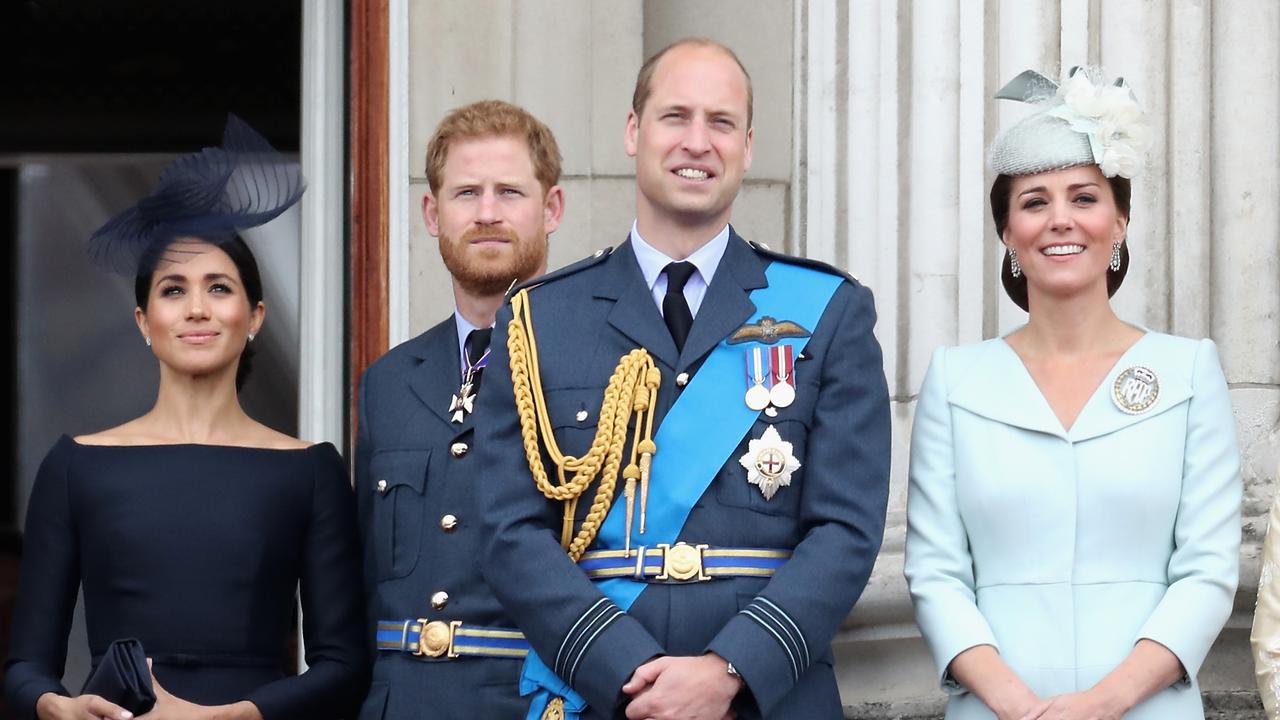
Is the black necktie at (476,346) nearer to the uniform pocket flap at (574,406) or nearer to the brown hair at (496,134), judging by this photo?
the brown hair at (496,134)

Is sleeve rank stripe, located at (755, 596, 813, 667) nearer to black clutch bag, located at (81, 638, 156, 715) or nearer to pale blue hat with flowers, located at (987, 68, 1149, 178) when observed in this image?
pale blue hat with flowers, located at (987, 68, 1149, 178)

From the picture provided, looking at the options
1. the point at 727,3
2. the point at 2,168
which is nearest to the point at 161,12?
the point at 2,168

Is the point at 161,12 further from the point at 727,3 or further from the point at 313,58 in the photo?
the point at 727,3

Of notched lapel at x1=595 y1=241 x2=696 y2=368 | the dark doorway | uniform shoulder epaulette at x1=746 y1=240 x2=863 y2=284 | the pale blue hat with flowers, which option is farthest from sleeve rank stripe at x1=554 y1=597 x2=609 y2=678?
the dark doorway

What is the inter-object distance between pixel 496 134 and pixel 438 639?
1.02 metres

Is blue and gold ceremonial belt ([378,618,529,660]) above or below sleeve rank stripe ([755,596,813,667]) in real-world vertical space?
below

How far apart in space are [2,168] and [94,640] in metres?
4.33

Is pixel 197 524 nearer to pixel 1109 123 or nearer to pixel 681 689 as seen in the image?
pixel 681 689

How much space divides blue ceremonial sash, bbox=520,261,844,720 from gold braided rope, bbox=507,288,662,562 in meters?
0.02

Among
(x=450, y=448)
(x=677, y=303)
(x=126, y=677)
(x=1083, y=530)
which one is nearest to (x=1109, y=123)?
(x=1083, y=530)

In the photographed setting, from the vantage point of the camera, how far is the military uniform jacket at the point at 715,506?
3.29 m

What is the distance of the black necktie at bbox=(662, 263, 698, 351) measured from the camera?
11.7 feet

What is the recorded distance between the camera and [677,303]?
3.58 metres

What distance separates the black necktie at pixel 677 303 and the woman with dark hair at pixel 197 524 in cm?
86
